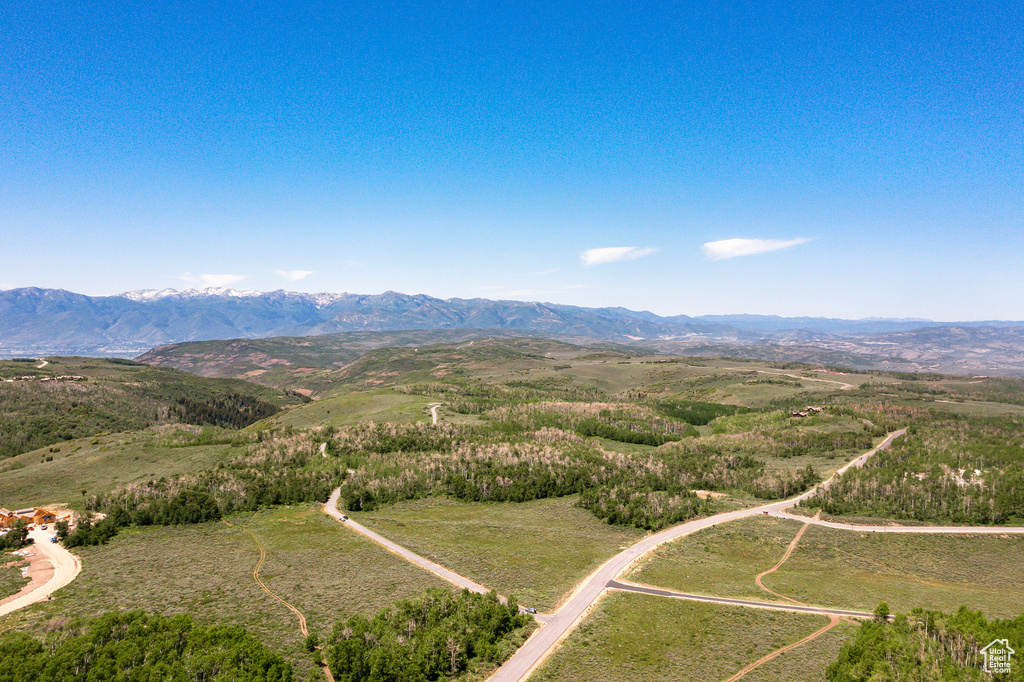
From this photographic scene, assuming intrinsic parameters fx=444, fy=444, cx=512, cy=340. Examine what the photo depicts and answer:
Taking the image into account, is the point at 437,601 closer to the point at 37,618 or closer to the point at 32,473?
the point at 37,618

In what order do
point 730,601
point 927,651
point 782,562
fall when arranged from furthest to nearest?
point 782,562
point 730,601
point 927,651

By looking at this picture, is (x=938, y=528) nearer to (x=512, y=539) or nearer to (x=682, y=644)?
(x=682, y=644)

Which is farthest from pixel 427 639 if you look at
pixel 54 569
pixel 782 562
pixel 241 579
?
pixel 782 562

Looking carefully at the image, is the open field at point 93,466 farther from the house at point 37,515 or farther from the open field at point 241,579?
the open field at point 241,579

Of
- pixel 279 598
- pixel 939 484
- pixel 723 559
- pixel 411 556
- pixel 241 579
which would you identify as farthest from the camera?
pixel 939 484

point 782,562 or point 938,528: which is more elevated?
point 938,528

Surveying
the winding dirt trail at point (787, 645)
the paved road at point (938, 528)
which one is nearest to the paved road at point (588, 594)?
the paved road at point (938, 528)
